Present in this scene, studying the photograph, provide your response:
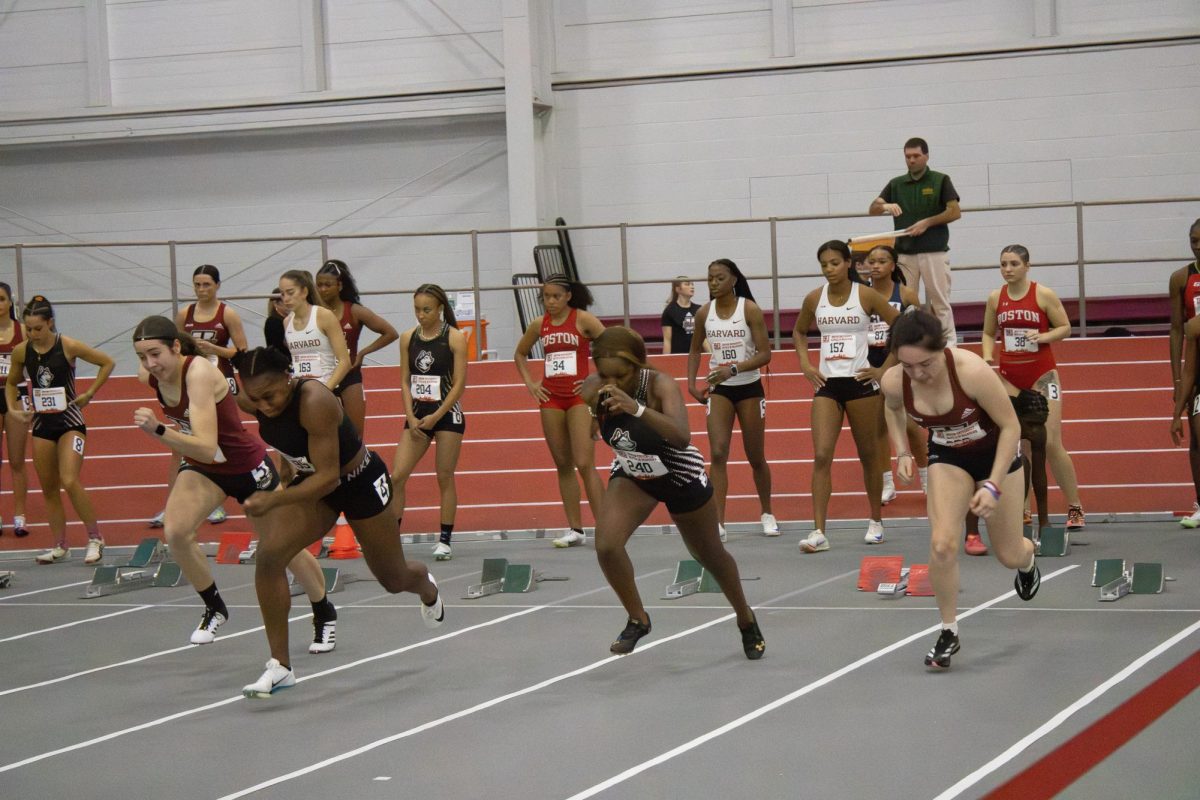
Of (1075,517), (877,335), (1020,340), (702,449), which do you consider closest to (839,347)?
(877,335)

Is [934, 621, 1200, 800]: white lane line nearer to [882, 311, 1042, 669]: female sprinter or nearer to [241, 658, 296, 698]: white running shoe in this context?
[882, 311, 1042, 669]: female sprinter

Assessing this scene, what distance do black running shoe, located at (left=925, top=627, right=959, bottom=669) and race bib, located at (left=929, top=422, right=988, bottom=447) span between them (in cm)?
85

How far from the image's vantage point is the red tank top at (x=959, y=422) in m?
5.89

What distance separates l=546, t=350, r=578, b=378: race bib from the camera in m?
10.1

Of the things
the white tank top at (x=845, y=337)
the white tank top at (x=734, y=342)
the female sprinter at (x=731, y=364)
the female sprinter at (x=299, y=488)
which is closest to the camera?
the female sprinter at (x=299, y=488)

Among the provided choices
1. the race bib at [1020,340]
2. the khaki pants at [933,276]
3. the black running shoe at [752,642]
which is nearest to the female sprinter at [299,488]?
the black running shoe at [752,642]

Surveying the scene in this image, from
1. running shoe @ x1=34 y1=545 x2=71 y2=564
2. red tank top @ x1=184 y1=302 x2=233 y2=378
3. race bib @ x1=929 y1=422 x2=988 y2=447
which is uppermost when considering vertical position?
red tank top @ x1=184 y1=302 x2=233 y2=378

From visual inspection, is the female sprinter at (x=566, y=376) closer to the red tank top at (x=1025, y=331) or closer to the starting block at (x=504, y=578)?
the starting block at (x=504, y=578)

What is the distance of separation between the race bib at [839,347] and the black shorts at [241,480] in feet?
13.9

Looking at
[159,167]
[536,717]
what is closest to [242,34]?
[159,167]

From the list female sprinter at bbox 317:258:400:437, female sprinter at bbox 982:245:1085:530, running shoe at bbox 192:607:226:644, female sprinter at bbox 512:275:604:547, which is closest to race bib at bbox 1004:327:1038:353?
female sprinter at bbox 982:245:1085:530

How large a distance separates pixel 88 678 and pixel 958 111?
45.2ft

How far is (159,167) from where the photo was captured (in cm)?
1919

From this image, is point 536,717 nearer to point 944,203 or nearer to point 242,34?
point 944,203
